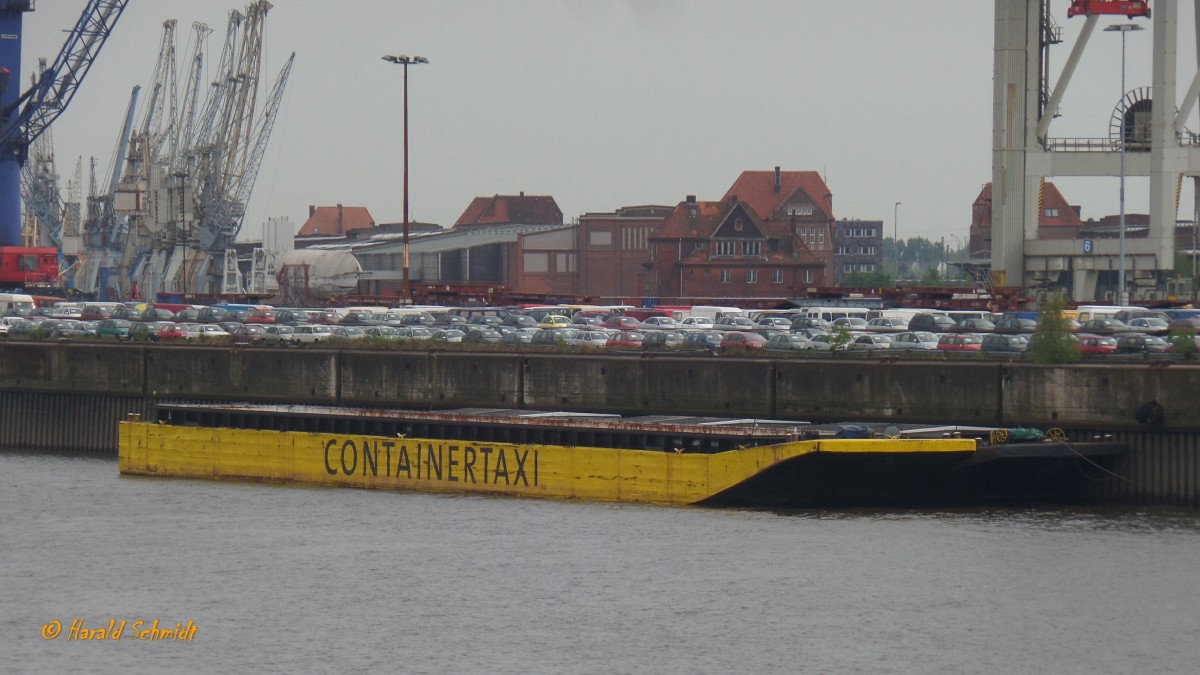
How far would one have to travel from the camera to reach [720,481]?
46.1m

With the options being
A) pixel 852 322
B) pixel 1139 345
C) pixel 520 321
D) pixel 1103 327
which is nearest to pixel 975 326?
pixel 1103 327

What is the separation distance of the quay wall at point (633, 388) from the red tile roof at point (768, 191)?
380 feet

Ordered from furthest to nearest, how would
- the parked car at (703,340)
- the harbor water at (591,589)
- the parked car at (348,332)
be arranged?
the parked car at (348,332) < the parked car at (703,340) < the harbor water at (591,589)

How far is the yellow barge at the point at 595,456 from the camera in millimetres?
45344

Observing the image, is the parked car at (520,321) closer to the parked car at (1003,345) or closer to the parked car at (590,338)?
the parked car at (590,338)

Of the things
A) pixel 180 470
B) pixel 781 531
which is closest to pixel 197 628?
pixel 781 531

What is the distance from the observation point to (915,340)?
63156 mm

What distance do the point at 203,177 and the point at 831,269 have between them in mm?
67497

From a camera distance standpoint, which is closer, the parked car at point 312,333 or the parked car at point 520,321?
the parked car at point 312,333

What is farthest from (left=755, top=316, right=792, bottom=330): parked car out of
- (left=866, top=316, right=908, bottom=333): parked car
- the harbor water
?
the harbor water

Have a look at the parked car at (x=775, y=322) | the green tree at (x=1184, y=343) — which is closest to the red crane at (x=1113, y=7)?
the parked car at (x=775, y=322)

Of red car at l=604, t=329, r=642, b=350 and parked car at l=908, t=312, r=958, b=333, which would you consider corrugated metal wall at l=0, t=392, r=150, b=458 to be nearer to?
red car at l=604, t=329, r=642, b=350

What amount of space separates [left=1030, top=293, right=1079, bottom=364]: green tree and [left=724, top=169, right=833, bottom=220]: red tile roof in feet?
404

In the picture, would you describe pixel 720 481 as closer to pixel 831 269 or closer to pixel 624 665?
pixel 624 665
